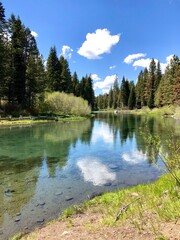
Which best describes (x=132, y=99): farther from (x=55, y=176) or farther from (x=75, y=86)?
(x=55, y=176)

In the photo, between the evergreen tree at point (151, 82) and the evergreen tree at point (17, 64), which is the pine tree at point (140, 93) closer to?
the evergreen tree at point (151, 82)

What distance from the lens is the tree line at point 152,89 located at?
5787cm

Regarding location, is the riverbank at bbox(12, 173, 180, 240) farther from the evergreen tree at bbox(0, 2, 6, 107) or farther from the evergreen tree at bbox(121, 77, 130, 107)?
the evergreen tree at bbox(121, 77, 130, 107)

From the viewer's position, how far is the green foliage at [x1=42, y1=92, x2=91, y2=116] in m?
46.0

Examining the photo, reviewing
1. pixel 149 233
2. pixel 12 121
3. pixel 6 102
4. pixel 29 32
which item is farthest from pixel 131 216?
pixel 29 32

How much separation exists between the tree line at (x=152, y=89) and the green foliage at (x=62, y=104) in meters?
21.4

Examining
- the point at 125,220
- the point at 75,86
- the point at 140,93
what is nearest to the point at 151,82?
the point at 140,93

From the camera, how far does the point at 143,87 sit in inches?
3455

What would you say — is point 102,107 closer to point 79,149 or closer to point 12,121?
point 12,121

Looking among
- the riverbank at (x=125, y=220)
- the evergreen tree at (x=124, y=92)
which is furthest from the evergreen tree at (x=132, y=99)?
the riverbank at (x=125, y=220)

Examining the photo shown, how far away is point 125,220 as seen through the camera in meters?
4.93

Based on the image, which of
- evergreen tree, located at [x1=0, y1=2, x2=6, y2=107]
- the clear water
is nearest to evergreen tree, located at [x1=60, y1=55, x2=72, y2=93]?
evergreen tree, located at [x1=0, y1=2, x2=6, y2=107]

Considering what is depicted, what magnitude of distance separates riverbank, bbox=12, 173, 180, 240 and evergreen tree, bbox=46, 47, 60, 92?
48.8 m

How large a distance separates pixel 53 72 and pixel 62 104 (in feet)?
34.3
